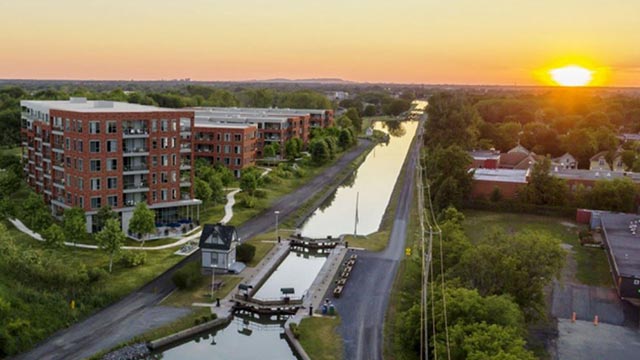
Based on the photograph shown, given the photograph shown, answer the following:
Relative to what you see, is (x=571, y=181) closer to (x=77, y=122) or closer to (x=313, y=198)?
(x=313, y=198)

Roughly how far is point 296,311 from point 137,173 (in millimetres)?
19377

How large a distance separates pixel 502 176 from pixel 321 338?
3905cm

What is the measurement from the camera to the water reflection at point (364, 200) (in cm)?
5000

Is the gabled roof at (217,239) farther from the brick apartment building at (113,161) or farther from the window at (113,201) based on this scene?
the window at (113,201)

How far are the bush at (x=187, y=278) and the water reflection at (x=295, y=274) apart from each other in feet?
11.2

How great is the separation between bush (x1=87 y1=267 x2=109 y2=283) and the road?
1231 cm

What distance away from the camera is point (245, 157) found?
6819 centimetres

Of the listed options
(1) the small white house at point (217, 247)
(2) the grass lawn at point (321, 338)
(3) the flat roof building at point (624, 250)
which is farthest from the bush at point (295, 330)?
(3) the flat roof building at point (624, 250)

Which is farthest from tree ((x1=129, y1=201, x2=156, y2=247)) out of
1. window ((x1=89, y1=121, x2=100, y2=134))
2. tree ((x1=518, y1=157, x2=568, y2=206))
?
tree ((x1=518, y1=157, x2=568, y2=206))

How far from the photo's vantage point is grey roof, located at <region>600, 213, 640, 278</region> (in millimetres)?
33094

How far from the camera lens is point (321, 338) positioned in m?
26.2

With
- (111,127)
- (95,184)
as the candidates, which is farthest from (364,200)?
(95,184)

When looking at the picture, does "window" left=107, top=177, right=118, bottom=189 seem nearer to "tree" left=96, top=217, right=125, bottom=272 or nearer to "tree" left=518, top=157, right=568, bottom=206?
"tree" left=96, top=217, right=125, bottom=272

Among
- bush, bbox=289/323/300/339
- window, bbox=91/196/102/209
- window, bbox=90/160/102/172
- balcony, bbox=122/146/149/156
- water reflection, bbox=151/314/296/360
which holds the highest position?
balcony, bbox=122/146/149/156
